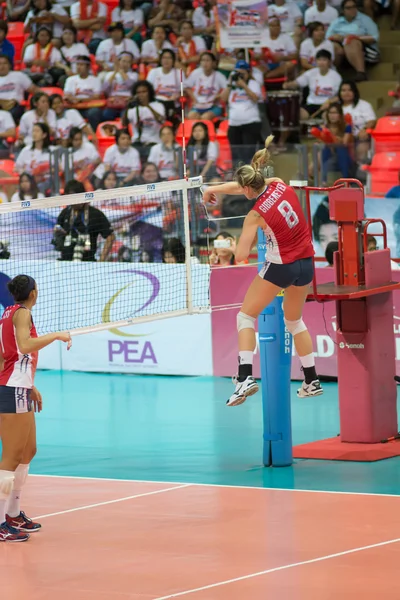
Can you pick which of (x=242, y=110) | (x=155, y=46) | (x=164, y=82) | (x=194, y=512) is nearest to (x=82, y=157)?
(x=242, y=110)

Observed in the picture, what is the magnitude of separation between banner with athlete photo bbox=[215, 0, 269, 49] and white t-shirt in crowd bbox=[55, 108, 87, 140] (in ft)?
10.7

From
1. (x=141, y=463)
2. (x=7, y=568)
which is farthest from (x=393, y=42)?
(x=7, y=568)

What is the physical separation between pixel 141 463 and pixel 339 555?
378 cm

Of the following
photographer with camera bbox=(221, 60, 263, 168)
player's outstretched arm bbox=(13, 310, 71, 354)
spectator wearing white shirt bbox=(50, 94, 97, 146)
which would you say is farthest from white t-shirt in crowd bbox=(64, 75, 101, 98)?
player's outstretched arm bbox=(13, 310, 71, 354)

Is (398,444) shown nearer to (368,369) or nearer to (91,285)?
(368,369)

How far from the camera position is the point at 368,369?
1197cm

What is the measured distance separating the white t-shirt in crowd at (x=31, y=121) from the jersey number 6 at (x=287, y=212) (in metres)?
10.8

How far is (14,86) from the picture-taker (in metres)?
22.1

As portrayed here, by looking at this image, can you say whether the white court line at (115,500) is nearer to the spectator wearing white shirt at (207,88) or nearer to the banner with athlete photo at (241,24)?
the banner with athlete photo at (241,24)

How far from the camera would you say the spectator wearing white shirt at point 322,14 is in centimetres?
2008

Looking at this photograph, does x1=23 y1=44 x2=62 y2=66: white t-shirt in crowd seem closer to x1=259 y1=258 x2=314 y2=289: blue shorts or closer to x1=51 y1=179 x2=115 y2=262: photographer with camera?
x1=51 y1=179 x2=115 y2=262: photographer with camera

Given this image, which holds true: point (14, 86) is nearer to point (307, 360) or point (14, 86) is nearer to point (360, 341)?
point (360, 341)

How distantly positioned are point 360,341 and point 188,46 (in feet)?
33.6

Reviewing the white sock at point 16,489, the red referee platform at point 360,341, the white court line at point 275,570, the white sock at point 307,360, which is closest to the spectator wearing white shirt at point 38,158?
the red referee platform at point 360,341
